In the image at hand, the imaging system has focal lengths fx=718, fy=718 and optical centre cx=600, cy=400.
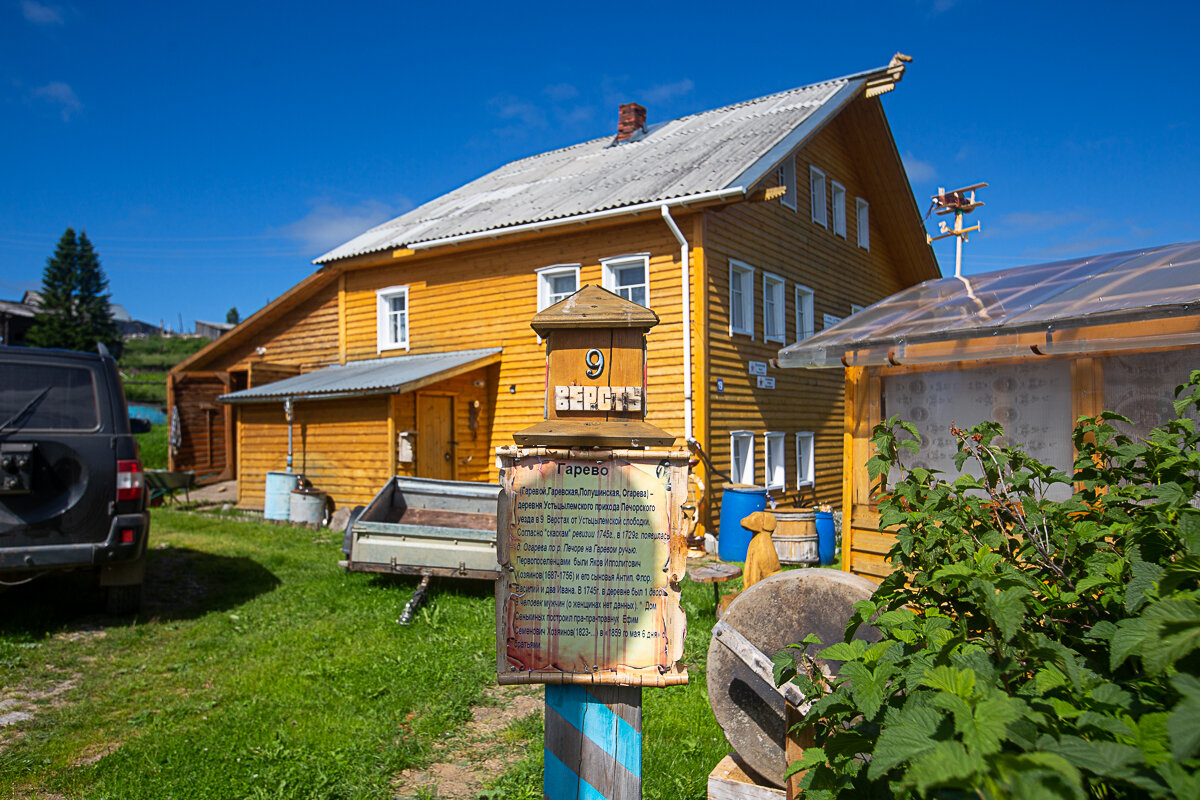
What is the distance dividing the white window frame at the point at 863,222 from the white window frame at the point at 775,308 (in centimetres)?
483

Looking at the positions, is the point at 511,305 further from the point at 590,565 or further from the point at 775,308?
the point at 590,565

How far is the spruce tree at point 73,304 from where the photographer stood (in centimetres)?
4891

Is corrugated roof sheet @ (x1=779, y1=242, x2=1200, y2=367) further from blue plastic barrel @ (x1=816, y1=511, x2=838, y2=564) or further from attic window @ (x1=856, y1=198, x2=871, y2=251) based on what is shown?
attic window @ (x1=856, y1=198, x2=871, y2=251)

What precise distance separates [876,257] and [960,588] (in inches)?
740

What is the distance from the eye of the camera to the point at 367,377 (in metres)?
14.1

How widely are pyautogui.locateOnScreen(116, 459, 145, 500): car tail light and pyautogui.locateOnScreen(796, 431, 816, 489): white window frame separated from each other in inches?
464

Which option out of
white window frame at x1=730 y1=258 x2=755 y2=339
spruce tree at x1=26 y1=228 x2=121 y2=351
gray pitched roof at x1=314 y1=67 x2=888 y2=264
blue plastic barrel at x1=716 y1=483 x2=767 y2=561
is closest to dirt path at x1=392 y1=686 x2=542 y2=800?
blue plastic barrel at x1=716 y1=483 x2=767 y2=561

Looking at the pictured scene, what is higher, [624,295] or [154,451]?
[624,295]

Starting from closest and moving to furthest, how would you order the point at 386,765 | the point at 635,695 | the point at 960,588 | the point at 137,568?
the point at 960,588
the point at 635,695
the point at 386,765
the point at 137,568

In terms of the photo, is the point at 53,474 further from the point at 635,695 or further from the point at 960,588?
the point at 960,588

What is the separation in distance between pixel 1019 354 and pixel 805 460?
9.66 metres

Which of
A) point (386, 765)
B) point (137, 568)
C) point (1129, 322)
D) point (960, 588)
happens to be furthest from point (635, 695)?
point (137, 568)

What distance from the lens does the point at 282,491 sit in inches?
567

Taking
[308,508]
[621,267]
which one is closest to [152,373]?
[308,508]
